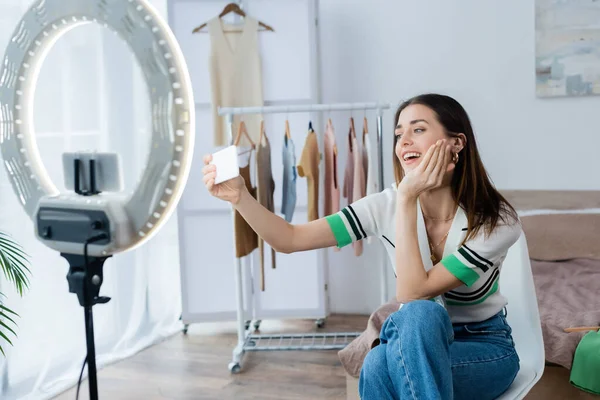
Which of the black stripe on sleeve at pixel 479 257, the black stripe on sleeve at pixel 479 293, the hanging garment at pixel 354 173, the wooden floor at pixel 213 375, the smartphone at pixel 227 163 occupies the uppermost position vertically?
the smartphone at pixel 227 163

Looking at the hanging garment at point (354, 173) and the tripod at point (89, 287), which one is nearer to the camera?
the tripod at point (89, 287)

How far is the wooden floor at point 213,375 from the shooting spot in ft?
8.50

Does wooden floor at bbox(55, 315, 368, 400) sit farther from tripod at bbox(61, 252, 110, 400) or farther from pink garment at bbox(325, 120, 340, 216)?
tripod at bbox(61, 252, 110, 400)

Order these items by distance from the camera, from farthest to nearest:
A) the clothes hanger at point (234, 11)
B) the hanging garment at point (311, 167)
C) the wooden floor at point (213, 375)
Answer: the clothes hanger at point (234, 11) → the hanging garment at point (311, 167) → the wooden floor at point (213, 375)

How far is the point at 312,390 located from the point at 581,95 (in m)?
1.95

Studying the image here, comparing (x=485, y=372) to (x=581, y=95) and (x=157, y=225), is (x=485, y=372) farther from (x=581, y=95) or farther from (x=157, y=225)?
(x=581, y=95)

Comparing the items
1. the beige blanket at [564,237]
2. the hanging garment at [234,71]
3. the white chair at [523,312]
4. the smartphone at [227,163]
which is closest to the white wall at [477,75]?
the beige blanket at [564,237]

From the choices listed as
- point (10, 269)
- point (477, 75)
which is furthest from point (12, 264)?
point (477, 75)

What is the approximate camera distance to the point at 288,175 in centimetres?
288

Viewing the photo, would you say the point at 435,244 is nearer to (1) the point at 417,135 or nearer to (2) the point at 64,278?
(1) the point at 417,135

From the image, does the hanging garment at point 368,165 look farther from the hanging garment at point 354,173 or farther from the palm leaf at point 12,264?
the palm leaf at point 12,264

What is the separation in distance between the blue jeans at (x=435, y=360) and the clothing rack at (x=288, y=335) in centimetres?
138

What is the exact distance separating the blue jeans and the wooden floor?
114 centimetres

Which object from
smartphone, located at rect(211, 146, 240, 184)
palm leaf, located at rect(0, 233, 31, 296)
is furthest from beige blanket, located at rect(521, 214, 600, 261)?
smartphone, located at rect(211, 146, 240, 184)
